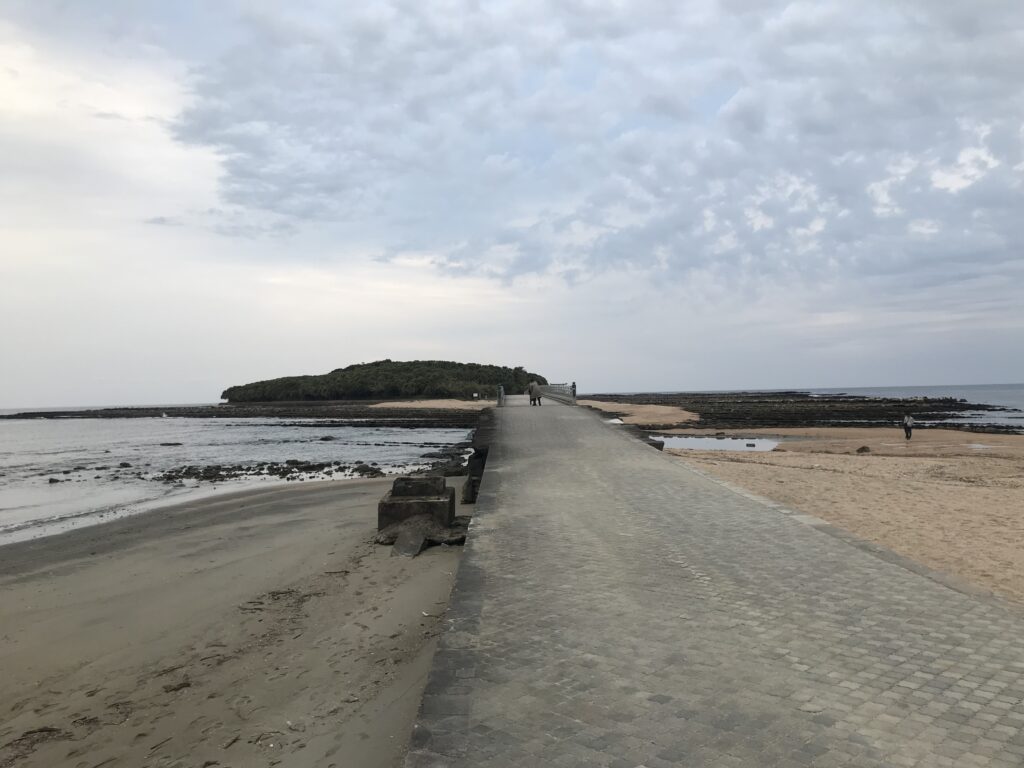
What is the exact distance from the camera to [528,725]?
3.12m

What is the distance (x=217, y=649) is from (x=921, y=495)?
12.2 meters

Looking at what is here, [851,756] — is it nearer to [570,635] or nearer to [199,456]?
[570,635]

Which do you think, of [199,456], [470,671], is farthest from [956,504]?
[199,456]

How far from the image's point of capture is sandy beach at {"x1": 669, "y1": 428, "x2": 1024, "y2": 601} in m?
7.82

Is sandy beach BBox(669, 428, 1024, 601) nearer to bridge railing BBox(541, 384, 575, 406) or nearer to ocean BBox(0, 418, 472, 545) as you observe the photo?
bridge railing BBox(541, 384, 575, 406)

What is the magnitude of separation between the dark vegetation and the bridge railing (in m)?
40.1

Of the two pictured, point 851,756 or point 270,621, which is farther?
point 270,621

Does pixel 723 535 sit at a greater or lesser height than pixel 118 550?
greater

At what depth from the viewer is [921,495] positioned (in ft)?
40.9

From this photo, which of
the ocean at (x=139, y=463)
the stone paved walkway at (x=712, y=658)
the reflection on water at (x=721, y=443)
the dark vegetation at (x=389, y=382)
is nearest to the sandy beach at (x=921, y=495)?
the reflection on water at (x=721, y=443)

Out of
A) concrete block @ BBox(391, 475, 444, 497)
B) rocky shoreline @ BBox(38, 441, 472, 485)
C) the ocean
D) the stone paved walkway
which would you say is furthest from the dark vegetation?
the stone paved walkway

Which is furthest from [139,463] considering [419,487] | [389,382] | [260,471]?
[389,382]

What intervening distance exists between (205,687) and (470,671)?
2.60 meters

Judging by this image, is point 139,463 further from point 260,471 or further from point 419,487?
point 419,487
